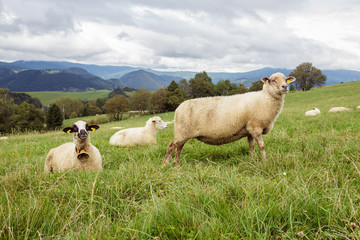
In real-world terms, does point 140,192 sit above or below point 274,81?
below

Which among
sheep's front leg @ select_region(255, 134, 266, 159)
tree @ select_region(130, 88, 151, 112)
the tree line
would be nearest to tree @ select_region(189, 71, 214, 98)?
the tree line

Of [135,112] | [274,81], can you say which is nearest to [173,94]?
[135,112]

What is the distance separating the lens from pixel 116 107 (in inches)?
2781

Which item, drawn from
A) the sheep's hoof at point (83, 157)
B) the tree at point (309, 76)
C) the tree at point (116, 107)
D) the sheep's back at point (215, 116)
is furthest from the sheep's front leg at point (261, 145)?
the tree at point (309, 76)

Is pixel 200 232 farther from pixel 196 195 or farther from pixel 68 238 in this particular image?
pixel 68 238

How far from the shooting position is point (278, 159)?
14.1 feet

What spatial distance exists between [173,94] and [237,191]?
6469 cm

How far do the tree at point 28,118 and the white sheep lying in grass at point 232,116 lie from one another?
2940 inches

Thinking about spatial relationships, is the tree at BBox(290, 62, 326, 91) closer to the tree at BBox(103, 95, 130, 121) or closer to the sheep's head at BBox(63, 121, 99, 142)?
the tree at BBox(103, 95, 130, 121)

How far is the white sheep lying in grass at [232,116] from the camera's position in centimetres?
568

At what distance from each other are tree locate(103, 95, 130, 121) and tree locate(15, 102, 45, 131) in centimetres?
2043

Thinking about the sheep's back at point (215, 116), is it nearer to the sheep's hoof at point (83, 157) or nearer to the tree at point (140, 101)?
the sheep's hoof at point (83, 157)

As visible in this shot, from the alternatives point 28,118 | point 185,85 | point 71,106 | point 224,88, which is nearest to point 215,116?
point 185,85

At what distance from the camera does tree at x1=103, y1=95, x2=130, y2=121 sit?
69.9 metres
